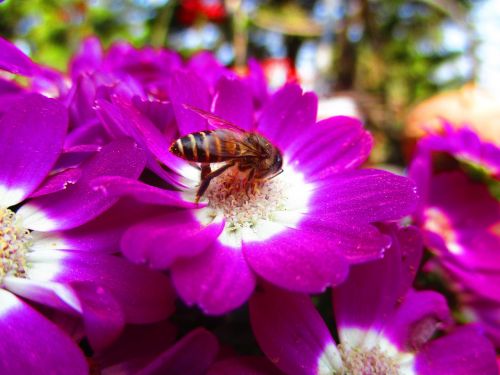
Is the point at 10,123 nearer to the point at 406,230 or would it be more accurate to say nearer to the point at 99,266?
the point at 99,266

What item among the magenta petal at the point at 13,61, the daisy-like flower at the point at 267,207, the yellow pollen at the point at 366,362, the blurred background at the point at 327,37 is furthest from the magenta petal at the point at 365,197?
the blurred background at the point at 327,37

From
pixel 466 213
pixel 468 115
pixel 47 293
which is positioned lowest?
pixel 468 115

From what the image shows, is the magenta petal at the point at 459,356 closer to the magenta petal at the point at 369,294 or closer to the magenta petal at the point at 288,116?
the magenta petal at the point at 369,294

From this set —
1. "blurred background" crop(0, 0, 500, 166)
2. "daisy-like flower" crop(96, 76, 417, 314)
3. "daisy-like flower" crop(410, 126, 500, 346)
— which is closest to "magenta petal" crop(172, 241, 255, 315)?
"daisy-like flower" crop(96, 76, 417, 314)

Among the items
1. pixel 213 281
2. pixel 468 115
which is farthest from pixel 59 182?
pixel 468 115

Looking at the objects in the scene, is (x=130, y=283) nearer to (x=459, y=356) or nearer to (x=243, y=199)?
(x=243, y=199)

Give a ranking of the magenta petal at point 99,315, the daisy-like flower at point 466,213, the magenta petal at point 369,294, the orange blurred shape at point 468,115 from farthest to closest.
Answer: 1. the orange blurred shape at point 468,115
2. the daisy-like flower at point 466,213
3. the magenta petal at point 369,294
4. the magenta petal at point 99,315

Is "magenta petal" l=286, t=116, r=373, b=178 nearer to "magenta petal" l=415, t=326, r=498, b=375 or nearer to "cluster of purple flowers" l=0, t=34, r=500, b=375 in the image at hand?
"cluster of purple flowers" l=0, t=34, r=500, b=375

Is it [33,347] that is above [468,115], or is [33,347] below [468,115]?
above
